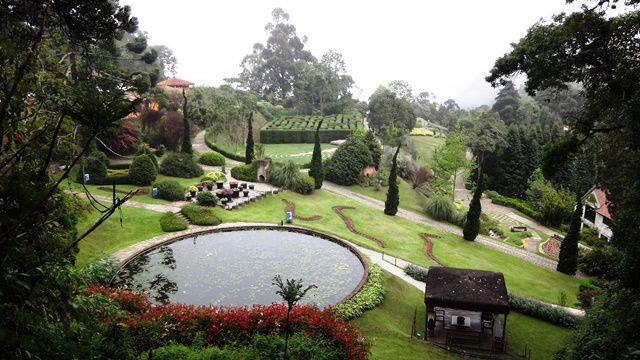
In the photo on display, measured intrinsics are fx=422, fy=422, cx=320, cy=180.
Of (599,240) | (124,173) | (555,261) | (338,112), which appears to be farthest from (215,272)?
(338,112)

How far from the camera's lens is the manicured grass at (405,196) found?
39.6 m

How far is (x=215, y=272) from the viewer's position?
19.5 m

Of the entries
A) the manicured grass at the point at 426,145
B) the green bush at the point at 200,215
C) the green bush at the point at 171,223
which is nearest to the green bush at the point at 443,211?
the green bush at the point at 200,215

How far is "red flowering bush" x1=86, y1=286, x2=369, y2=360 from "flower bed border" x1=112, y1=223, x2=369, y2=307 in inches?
156

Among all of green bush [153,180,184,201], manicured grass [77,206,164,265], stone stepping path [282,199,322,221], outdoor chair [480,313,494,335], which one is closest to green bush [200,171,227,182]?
green bush [153,180,184,201]

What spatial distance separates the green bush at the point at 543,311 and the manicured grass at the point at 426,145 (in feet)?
136

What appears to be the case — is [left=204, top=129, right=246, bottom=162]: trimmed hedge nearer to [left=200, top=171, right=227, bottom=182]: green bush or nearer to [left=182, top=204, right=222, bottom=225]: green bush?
[left=200, top=171, right=227, bottom=182]: green bush

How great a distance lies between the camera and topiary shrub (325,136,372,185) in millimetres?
42594

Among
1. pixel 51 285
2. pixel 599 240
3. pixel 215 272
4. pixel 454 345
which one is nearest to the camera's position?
pixel 51 285

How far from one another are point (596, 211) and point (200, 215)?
111 ft

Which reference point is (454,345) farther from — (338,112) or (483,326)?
(338,112)

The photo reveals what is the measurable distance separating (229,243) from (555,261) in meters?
23.4

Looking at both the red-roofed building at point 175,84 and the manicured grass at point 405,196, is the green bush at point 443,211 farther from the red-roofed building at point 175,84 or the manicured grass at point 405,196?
the red-roofed building at point 175,84

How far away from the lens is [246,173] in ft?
121
